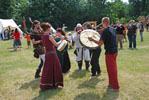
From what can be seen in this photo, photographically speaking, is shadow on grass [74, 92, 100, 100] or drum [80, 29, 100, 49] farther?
drum [80, 29, 100, 49]

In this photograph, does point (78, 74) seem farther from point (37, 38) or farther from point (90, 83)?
point (37, 38)

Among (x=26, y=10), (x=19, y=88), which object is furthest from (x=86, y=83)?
(x=26, y=10)

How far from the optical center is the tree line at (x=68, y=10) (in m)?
46.2

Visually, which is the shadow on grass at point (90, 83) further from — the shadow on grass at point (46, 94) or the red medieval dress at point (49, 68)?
the red medieval dress at point (49, 68)

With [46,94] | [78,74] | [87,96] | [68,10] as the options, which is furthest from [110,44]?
[68,10]

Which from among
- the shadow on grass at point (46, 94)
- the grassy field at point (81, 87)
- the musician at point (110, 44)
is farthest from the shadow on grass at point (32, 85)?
the musician at point (110, 44)

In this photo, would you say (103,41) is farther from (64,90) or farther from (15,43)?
(15,43)

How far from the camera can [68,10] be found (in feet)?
167

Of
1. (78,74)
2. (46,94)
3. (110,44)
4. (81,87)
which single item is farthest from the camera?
(78,74)

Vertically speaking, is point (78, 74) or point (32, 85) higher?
point (78, 74)

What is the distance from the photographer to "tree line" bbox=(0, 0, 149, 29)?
46188 millimetres

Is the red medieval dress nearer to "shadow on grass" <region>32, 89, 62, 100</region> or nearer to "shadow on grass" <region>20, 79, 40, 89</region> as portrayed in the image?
"shadow on grass" <region>32, 89, 62, 100</region>

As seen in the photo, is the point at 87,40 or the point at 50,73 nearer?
the point at 50,73

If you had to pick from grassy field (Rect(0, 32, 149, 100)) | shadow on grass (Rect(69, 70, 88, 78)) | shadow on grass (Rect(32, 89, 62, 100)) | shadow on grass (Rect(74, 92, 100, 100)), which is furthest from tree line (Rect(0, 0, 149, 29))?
shadow on grass (Rect(74, 92, 100, 100))
